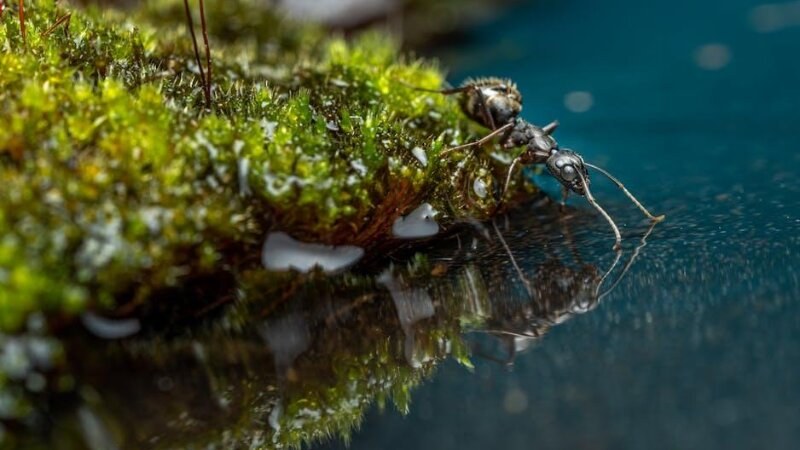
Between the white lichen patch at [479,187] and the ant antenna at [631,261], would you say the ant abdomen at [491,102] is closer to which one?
→ the white lichen patch at [479,187]

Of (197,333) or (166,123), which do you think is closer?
(197,333)

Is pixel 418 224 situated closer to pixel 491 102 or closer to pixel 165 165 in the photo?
pixel 491 102

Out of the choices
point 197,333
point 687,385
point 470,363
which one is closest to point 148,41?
point 197,333

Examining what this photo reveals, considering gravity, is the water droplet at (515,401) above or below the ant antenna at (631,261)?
below

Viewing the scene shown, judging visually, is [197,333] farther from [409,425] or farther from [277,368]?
[409,425]

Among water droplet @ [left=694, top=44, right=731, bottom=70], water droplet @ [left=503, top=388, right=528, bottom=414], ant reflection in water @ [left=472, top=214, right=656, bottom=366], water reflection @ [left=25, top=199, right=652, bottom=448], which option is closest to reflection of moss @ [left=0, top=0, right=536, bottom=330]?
water reflection @ [left=25, top=199, right=652, bottom=448]

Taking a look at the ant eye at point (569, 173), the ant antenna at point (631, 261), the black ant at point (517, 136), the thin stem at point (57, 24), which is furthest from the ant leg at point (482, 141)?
the thin stem at point (57, 24)
